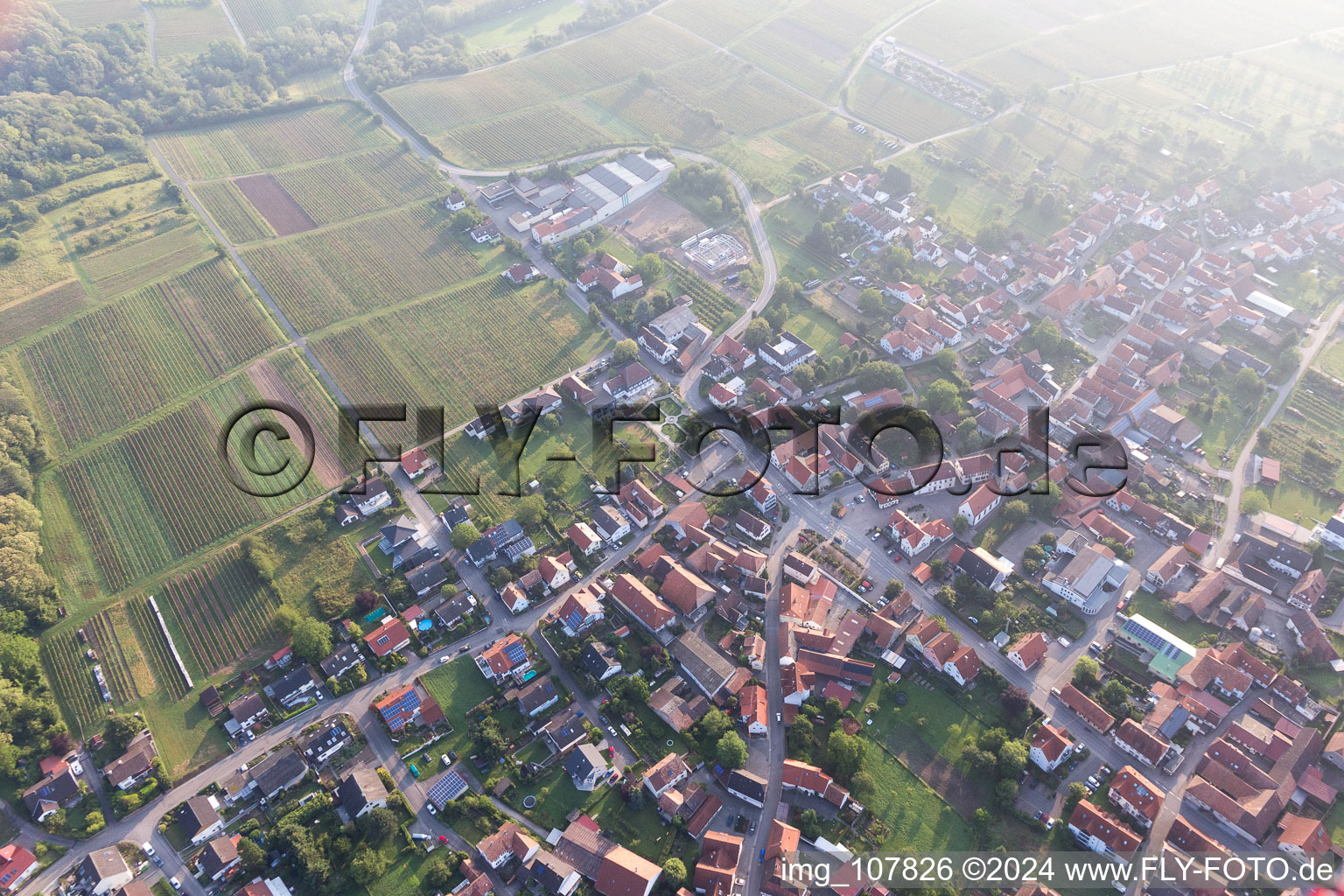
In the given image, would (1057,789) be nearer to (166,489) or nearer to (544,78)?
(166,489)

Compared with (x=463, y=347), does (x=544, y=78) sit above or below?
above

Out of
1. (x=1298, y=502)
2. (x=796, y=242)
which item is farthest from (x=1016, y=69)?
(x=1298, y=502)

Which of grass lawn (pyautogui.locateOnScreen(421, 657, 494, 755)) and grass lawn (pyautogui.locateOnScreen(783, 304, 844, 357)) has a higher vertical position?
grass lawn (pyautogui.locateOnScreen(783, 304, 844, 357))

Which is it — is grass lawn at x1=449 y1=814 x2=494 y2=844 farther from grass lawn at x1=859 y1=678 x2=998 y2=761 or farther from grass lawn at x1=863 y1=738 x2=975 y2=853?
grass lawn at x1=859 y1=678 x2=998 y2=761

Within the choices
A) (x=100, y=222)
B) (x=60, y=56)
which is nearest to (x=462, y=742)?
(x=100, y=222)

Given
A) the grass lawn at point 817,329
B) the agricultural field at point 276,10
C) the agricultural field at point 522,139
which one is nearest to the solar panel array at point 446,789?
the grass lawn at point 817,329

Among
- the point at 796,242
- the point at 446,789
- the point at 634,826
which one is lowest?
the point at 446,789

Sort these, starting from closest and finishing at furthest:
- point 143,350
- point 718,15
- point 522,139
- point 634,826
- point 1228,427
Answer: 1. point 634,826
2. point 1228,427
3. point 143,350
4. point 522,139
5. point 718,15

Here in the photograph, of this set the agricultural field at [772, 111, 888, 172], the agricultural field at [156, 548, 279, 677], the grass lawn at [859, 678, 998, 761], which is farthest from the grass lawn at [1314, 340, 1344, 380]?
the agricultural field at [156, 548, 279, 677]
